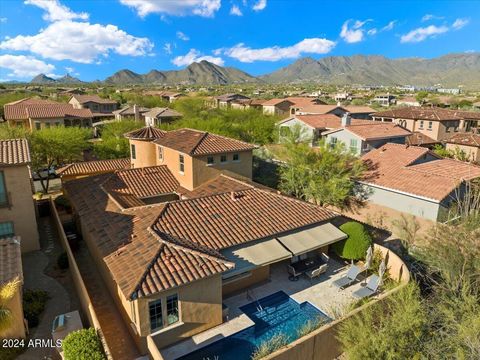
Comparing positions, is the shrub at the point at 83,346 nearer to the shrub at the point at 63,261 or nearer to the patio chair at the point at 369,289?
the shrub at the point at 63,261

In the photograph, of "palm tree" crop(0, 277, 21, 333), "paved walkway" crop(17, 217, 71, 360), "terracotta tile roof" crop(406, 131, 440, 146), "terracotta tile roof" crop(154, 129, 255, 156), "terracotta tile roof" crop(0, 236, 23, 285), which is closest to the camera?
"palm tree" crop(0, 277, 21, 333)

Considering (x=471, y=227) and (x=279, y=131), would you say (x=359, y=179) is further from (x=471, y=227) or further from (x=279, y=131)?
(x=279, y=131)

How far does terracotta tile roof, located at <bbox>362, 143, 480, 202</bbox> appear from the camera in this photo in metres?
32.3

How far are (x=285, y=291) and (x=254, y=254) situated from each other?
3562 millimetres

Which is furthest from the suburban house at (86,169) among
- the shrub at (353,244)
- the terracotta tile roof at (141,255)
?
the shrub at (353,244)

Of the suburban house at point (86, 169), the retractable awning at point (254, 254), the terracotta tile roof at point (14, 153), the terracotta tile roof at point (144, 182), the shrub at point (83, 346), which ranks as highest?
the terracotta tile roof at point (14, 153)

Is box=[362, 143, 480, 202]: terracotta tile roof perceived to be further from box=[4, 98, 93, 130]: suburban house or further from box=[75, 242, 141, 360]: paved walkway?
box=[4, 98, 93, 130]: suburban house

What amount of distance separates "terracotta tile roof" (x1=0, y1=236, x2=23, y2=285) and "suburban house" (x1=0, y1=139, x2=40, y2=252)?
594 cm

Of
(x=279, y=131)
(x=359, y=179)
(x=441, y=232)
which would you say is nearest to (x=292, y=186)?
(x=359, y=179)

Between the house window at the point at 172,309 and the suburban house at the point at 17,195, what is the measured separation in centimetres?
1633

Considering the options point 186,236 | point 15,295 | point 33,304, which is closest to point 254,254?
point 186,236

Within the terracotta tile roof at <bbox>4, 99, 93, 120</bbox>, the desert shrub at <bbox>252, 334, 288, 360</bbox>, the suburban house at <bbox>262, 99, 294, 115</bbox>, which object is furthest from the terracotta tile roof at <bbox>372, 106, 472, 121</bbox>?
the terracotta tile roof at <bbox>4, 99, 93, 120</bbox>

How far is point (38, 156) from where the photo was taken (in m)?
43.4

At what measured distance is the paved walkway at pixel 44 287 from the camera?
1739 centimetres
